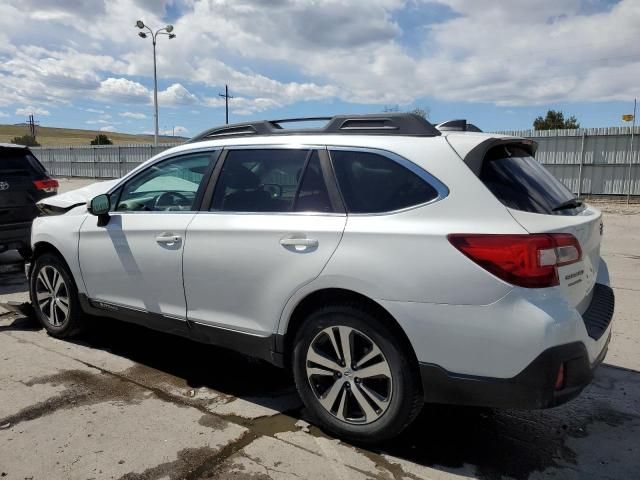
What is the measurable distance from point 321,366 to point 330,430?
0.38 metres

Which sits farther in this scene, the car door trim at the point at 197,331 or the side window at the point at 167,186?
the side window at the point at 167,186

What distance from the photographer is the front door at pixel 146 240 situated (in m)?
3.71

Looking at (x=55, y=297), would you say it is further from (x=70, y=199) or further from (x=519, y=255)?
(x=519, y=255)

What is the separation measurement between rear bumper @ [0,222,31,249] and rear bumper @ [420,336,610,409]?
633 centimetres

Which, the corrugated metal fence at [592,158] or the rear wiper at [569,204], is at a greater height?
the corrugated metal fence at [592,158]

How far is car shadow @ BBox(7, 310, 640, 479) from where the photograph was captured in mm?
2900

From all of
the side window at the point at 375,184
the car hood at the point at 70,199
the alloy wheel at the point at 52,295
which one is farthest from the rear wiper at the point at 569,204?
the alloy wheel at the point at 52,295

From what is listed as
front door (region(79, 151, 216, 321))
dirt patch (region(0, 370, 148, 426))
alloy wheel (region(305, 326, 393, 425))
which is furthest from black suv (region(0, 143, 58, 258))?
alloy wheel (region(305, 326, 393, 425))

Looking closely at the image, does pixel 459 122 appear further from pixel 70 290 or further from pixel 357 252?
pixel 70 290

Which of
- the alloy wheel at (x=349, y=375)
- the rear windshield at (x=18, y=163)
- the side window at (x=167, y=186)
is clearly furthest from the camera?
the rear windshield at (x=18, y=163)

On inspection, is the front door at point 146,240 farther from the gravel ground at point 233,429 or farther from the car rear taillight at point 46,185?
the car rear taillight at point 46,185

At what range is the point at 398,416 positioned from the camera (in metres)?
2.82

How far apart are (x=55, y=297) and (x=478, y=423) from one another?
12.0 feet

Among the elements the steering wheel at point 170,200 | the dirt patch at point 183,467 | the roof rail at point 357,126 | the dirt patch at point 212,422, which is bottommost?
the dirt patch at point 183,467
